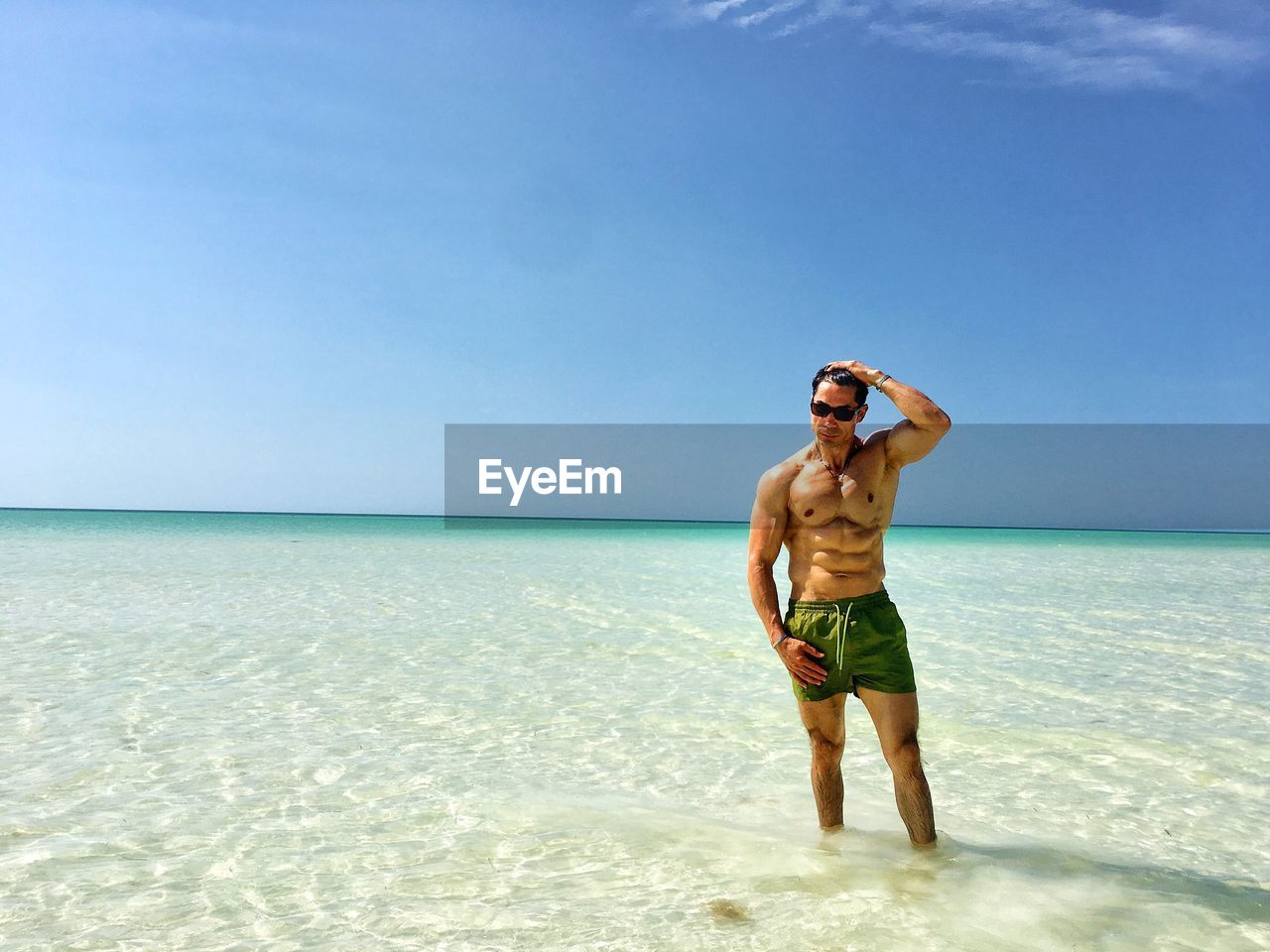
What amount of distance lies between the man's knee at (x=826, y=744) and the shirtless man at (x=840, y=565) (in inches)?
2.1

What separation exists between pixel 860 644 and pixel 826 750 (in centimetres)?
56

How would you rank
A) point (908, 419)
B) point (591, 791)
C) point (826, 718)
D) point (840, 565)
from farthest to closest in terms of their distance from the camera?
point (591, 791)
point (826, 718)
point (840, 565)
point (908, 419)

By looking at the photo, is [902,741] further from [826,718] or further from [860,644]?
[860,644]

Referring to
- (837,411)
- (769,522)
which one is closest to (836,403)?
(837,411)

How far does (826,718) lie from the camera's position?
3553 mm

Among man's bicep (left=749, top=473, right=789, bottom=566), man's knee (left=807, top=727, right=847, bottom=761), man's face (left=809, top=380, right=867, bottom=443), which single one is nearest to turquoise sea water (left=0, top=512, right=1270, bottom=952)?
man's knee (left=807, top=727, right=847, bottom=761)

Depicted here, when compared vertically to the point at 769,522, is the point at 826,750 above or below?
below

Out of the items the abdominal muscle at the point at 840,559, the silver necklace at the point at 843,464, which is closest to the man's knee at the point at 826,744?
the abdominal muscle at the point at 840,559

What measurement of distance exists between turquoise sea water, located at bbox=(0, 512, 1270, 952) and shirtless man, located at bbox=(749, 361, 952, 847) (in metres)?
0.66

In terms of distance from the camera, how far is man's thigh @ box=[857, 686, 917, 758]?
338 centimetres

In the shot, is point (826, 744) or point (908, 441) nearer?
point (908, 441)

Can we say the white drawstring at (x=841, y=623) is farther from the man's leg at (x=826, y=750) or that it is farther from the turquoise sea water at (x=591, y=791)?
the turquoise sea water at (x=591, y=791)

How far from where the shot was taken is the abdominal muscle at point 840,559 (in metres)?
3.41

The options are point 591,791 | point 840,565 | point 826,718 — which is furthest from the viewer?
point 591,791
